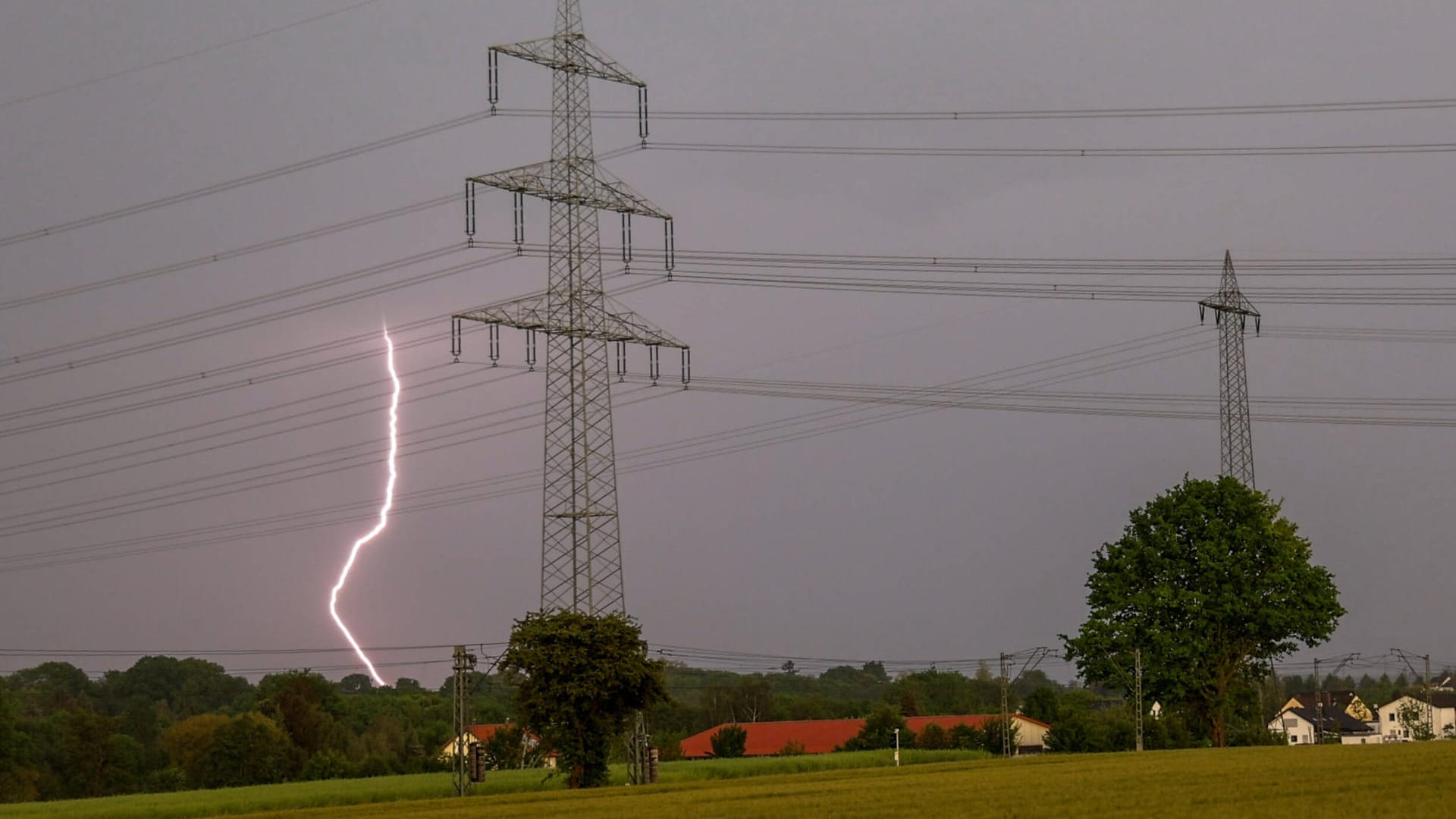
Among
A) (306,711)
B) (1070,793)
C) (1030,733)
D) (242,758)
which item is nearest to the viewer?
(1070,793)

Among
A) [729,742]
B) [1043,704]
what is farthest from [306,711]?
[1043,704]

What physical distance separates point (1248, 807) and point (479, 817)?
945 inches

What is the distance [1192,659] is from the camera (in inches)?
3878

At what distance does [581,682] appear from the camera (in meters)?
71.5

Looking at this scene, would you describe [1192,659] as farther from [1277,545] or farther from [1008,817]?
[1008,817]

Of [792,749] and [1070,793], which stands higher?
[1070,793]

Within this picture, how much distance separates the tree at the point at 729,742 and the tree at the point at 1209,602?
41.6 metres

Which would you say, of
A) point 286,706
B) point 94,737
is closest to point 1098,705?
point 286,706

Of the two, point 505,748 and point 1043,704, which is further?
point 1043,704

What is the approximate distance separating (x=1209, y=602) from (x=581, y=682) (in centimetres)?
4741

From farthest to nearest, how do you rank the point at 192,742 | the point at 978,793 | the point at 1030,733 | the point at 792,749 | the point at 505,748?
the point at 1030,733
the point at 792,749
the point at 192,742
the point at 505,748
the point at 978,793

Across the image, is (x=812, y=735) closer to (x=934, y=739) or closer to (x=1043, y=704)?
(x=934, y=739)

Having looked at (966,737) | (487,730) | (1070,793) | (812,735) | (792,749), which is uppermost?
(1070,793)

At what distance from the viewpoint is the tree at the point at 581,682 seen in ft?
236
